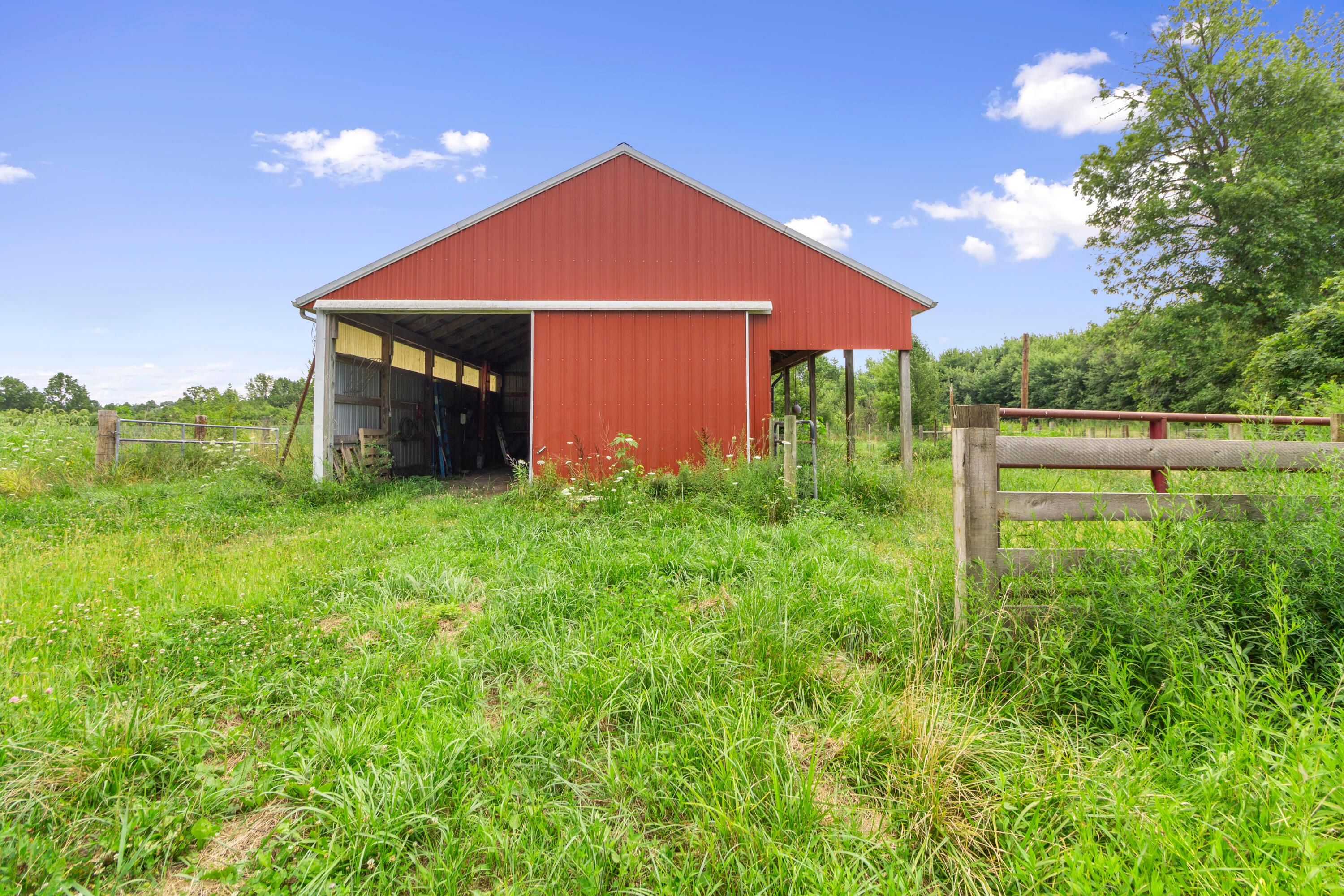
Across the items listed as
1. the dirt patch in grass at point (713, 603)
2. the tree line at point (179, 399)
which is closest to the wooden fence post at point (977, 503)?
the dirt patch in grass at point (713, 603)

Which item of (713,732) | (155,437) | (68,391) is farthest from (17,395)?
(713,732)

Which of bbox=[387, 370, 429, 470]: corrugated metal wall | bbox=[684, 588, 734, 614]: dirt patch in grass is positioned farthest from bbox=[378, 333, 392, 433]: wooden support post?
bbox=[684, 588, 734, 614]: dirt patch in grass

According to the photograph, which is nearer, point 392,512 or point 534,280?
point 392,512

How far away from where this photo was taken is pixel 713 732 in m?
2.21

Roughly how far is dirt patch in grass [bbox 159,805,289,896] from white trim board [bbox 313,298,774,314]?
8.01m

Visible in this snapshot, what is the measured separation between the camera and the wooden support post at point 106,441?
9977 mm

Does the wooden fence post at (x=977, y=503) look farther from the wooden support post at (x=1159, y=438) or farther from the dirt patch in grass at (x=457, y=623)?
the dirt patch in grass at (x=457, y=623)

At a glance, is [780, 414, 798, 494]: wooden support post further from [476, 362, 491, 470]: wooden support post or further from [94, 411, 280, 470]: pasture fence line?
[476, 362, 491, 470]: wooden support post

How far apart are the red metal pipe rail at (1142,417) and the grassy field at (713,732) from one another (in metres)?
0.45

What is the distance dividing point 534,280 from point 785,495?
558 centimetres

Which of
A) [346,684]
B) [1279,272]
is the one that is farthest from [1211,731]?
[1279,272]

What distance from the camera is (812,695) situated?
2594 mm

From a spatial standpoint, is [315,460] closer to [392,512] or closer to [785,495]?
[392,512]

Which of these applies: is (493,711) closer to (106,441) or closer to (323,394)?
(323,394)
